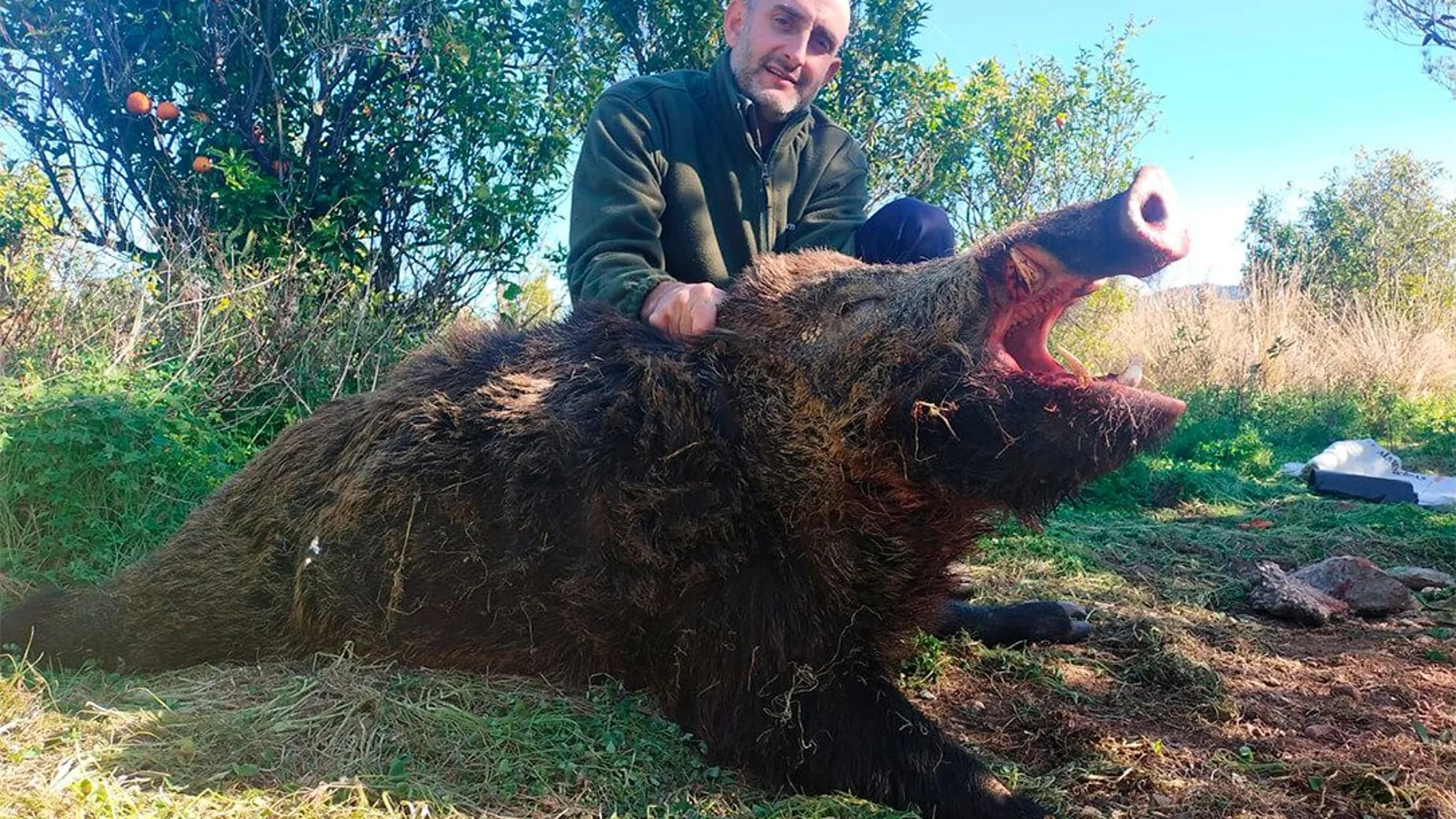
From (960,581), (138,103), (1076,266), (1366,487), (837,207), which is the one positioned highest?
(138,103)

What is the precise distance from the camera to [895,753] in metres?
Answer: 2.38

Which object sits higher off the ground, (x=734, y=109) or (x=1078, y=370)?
(x=734, y=109)

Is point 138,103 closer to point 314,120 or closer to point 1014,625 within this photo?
point 314,120

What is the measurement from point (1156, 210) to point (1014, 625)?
196 centimetres

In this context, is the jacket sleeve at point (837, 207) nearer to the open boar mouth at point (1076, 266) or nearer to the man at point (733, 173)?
the man at point (733, 173)

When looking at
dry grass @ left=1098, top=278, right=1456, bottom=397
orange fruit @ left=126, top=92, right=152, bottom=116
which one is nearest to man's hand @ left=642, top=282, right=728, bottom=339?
orange fruit @ left=126, top=92, right=152, bottom=116

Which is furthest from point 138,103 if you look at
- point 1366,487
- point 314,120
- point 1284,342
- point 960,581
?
point 1284,342

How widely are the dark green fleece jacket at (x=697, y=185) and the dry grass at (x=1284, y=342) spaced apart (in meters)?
7.42

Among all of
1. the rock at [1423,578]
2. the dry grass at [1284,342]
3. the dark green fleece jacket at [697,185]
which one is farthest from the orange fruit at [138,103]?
the dry grass at [1284,342]

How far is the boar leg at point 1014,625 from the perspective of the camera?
3652 mm

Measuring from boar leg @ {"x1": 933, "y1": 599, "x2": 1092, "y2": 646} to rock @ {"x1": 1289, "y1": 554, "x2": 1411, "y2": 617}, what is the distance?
4.79 ft

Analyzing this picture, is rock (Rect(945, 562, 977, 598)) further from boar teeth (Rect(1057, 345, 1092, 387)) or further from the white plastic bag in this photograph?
the white plastic bag

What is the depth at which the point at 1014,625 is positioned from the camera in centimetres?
367

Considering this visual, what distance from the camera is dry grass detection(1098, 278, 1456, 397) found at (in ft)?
36.8
